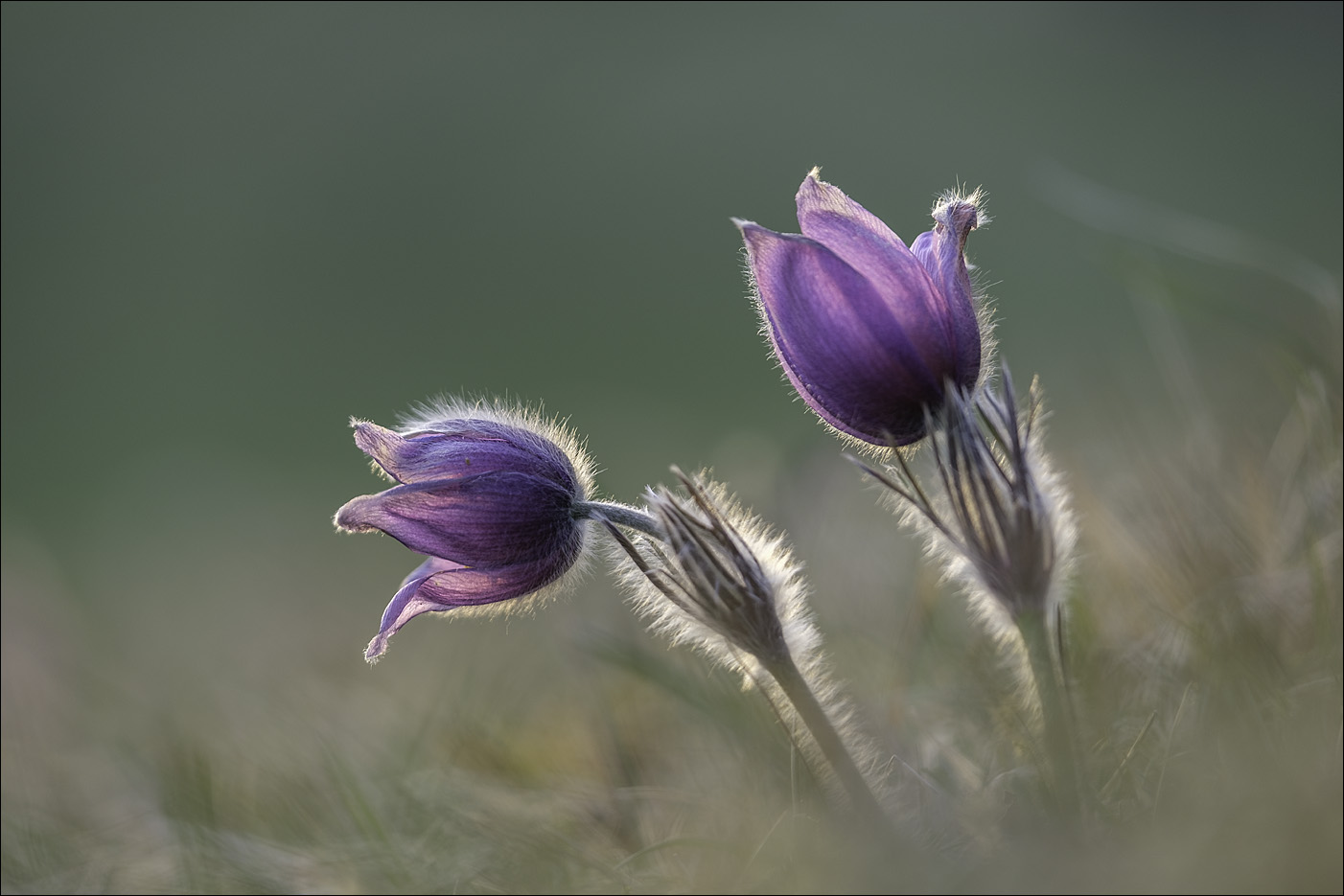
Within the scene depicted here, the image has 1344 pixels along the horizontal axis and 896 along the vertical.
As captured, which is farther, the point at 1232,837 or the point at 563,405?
the point at 563,405

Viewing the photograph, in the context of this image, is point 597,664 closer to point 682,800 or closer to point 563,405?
point 682,800

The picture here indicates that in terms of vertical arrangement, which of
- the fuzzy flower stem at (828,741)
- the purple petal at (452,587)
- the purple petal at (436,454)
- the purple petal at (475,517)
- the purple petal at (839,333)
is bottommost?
the fuzzy flower stem at (828,741)

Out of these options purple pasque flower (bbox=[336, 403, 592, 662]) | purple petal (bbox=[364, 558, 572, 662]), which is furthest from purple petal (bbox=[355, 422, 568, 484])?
purple petal (bbox=[364, 558, 572, 662])

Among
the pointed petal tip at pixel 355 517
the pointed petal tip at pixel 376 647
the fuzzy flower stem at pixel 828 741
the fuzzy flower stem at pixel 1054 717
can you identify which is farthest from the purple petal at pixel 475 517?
the fuzzy flower stem at pixel 1054 717

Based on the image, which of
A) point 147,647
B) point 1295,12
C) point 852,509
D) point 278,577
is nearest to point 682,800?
point 852,509

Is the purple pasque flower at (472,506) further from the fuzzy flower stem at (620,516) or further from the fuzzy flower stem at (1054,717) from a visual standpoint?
the fuzzy flower stem at (1054,717)

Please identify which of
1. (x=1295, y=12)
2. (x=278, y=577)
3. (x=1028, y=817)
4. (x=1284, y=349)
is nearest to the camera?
(x=1028, y=817)

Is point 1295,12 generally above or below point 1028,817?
above
